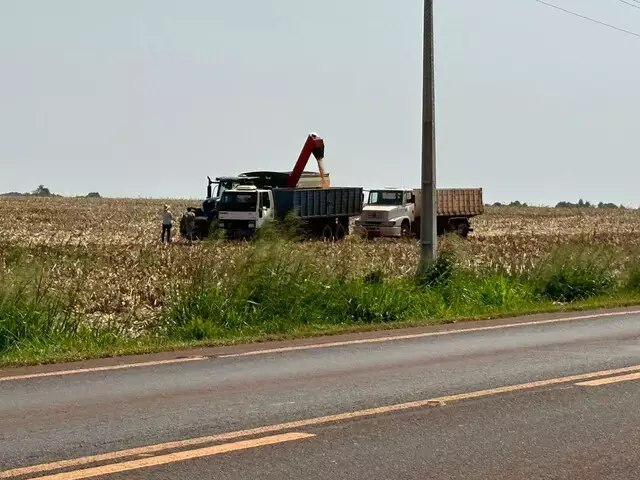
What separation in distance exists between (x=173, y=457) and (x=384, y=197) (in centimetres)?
3628

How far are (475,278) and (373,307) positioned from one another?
4.22 meters

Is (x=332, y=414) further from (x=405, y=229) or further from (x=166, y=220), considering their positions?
(x=405, y=229)

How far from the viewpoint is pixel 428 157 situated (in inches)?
771

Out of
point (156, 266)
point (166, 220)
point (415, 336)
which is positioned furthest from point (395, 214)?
point (415, 336)

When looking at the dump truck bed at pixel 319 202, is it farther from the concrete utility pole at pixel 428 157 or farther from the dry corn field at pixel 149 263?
the concrete utility pole at pixel 428 157

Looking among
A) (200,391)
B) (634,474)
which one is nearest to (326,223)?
(200,391)

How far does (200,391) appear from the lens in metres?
9.77

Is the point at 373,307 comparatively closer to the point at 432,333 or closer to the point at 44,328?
the point at 432,333

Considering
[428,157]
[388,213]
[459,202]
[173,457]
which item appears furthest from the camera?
[459,202]

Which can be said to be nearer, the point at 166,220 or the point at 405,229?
the point at 166,220

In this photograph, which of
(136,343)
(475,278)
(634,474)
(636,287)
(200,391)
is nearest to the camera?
(634,474)

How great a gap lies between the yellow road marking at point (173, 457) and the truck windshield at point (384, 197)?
35.1 m

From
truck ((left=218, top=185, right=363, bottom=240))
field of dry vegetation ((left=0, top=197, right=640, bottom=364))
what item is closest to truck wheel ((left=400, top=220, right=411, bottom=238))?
truck ((left=218, top=185, right=363, bottom=240))

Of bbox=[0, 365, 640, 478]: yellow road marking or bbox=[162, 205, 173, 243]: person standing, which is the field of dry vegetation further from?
bbox=[0, 365, 640, 478]: yellow road marking
